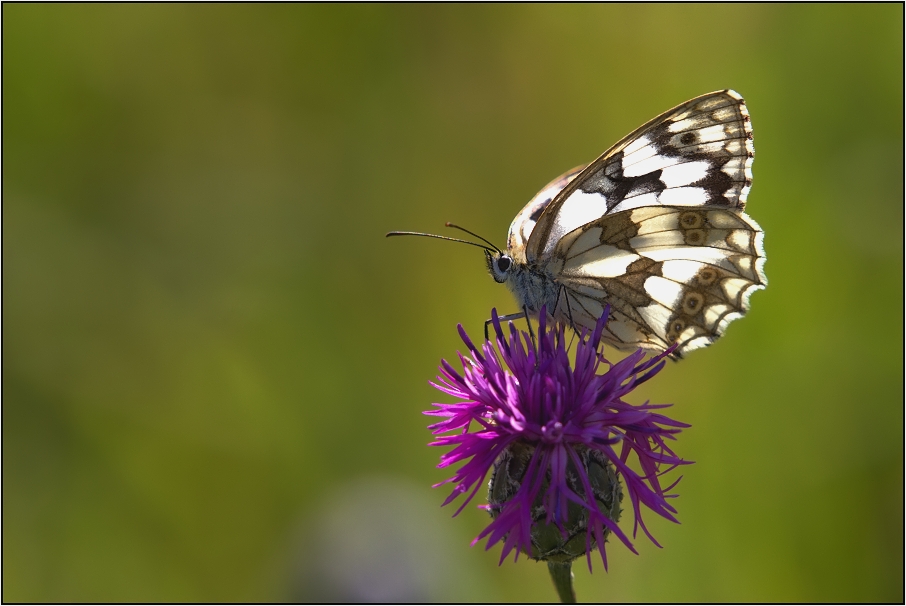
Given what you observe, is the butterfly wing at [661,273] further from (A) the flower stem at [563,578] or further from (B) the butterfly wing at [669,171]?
(A) the flower stem at [563,578]

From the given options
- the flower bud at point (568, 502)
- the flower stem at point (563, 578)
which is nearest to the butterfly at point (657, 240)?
the flower bud at point (568, 502)

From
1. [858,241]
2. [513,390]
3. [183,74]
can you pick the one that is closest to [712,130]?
[513,390]

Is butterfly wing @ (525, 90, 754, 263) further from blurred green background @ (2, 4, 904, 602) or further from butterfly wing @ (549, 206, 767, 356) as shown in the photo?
blurred green background @ (2, 4, 904, 602)

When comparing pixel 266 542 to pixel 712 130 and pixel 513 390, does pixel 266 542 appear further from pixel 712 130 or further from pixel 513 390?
pixel 712 130

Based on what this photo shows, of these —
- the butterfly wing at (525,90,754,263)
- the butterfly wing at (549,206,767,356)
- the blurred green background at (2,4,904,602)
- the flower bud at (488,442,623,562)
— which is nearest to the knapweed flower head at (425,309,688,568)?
the flower bud at (488,442,623,562)

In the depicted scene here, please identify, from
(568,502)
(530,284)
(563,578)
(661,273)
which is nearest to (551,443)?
(568,502)

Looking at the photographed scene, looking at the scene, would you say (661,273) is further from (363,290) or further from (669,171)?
(363,290)
